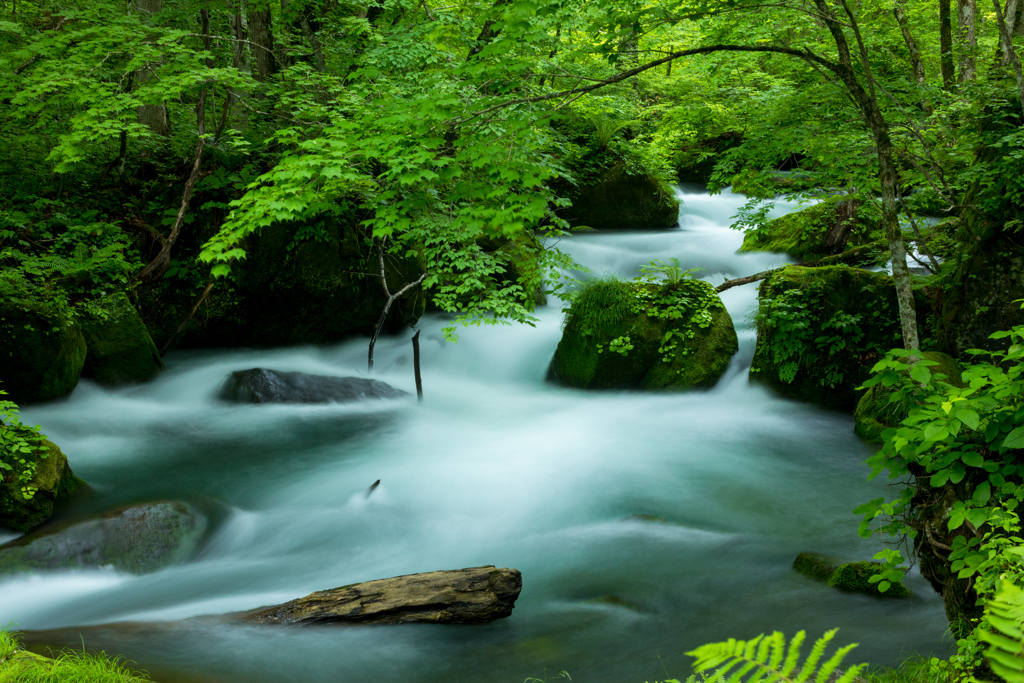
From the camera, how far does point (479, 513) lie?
20.6 ft

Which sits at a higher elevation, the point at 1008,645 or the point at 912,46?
the point at 912,46

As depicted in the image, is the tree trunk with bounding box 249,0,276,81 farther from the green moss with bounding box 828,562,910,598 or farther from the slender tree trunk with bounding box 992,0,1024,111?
the green moss with bounding box 828,562,910,598

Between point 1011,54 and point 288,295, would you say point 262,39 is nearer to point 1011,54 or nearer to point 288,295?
point 288,295

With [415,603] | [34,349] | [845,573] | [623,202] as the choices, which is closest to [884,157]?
[845,573]

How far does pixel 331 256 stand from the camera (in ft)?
36.1

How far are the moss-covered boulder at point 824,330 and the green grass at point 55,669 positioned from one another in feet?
27.0

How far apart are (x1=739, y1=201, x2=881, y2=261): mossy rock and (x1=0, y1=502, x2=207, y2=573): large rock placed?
9.39m

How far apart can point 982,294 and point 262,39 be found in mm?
11407

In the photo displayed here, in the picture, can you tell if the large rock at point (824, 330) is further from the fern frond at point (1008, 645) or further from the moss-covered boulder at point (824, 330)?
the fern frond at point (1008, 645)

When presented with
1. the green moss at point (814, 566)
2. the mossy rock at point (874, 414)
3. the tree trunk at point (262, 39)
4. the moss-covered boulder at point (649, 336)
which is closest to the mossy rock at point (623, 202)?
the moss-covered boulder at point (649, 336)

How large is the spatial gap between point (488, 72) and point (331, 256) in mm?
7366

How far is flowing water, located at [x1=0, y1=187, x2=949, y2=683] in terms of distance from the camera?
3.96 metres

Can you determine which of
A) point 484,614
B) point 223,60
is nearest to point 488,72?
point 484,614

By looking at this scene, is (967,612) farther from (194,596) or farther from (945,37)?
(945,37)
